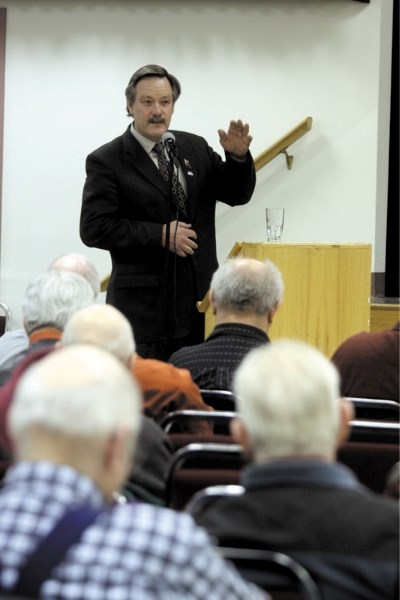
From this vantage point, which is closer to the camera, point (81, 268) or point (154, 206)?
point (81, 268)

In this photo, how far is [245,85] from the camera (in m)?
7.05

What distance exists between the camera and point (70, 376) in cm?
153

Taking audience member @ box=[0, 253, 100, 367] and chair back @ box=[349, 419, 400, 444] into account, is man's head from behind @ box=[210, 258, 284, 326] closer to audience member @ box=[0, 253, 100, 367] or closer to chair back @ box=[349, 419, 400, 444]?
audience member @ box=[0, 253, 100, 367]

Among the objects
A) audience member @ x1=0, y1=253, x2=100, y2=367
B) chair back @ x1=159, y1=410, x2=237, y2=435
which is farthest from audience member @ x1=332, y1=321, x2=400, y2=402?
audience member @ x1=0, y1=253, x2=100, y2=367

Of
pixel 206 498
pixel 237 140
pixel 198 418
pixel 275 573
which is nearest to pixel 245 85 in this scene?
pixel 237 140

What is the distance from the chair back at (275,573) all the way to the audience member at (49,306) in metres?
1.79

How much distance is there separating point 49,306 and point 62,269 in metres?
0.76

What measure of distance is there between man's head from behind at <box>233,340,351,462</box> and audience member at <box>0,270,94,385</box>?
5.54ft

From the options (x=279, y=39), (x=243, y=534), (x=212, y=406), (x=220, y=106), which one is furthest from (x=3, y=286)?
(x=243, y=534)

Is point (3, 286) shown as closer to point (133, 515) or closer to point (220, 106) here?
point (220, 106)

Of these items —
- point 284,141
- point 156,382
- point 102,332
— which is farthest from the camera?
point 284,141

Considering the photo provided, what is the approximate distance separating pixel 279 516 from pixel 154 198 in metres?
3.40

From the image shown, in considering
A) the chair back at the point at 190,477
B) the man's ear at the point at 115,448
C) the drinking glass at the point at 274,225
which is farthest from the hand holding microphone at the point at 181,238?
the man's ear at the point at 115,448

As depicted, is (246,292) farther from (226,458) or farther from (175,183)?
(175,183)
